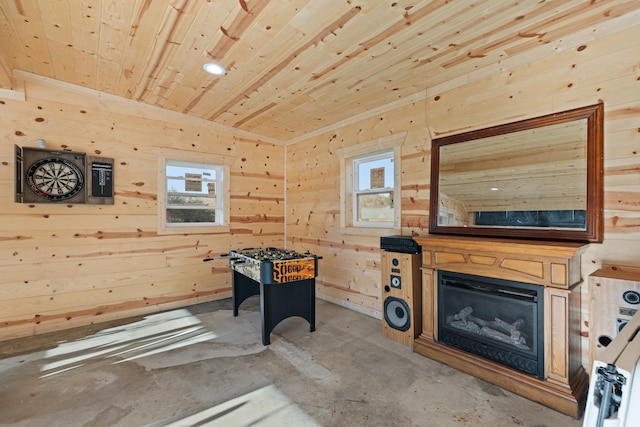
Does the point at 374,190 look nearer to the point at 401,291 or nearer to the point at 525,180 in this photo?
the point at 401,291

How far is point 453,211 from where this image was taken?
2.89m

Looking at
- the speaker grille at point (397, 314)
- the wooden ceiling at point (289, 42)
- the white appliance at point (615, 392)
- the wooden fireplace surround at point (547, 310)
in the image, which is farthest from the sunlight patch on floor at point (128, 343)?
the white appliance at point (615, 392)

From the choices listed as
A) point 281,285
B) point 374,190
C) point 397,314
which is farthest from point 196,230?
point 397,314

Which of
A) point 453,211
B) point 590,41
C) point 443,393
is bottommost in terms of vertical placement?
point 443,393

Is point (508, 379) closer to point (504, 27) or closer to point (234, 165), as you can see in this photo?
point (504, 27)

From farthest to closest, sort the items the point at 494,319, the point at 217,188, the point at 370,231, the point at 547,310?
the point at 217,188, the point at 370,231, the point at 494,319, the point at 547,310

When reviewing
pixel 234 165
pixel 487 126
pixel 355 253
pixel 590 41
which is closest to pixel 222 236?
pixel 234 165

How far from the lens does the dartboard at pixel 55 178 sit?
9.93 feet

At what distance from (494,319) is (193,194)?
3.96m

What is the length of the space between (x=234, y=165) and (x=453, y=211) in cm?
323

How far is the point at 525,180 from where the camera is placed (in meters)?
2.45

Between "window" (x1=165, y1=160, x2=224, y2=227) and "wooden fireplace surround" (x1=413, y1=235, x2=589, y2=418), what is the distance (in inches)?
133

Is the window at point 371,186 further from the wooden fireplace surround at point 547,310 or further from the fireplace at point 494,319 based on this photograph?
the wooden fireplace surround at point 547,310

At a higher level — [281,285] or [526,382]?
[281,285]
